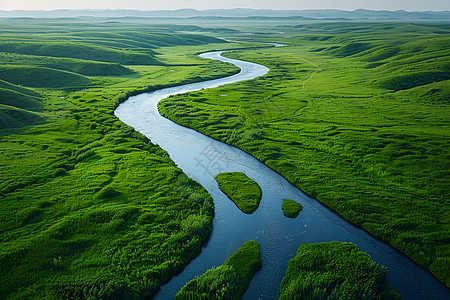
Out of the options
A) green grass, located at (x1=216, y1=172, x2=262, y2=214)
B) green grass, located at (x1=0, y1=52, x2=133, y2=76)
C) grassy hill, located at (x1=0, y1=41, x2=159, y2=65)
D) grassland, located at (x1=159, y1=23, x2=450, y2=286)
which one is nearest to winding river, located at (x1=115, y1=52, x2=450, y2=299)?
green grass, located at (x1=216, y1=172, x2=262, y2=214)

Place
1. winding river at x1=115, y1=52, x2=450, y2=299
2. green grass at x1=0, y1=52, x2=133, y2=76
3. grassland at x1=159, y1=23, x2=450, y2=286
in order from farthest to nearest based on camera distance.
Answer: green grass at x1=0, y1=52, x2=133, y2=76 < grassland at x1=159, y1=23, x2=450, y2=286 < winding river at x1=115, y1=52, x2=450, y2=299

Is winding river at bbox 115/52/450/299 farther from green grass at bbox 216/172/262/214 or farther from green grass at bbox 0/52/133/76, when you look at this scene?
green grass at bbox 0/52/133/76

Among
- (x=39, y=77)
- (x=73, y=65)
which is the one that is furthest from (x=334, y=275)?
(x=73, y=65)

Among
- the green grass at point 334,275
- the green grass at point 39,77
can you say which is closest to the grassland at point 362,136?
the green grass at point 334,275

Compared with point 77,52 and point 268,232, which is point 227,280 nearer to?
point 268,232

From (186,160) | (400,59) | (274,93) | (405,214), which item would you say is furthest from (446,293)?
(400,59)
